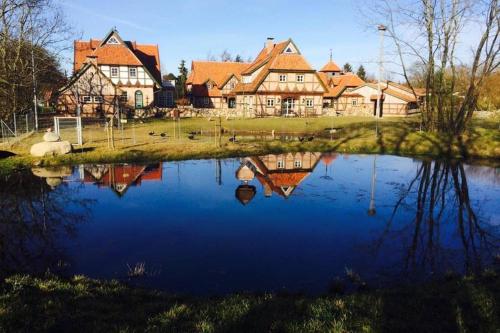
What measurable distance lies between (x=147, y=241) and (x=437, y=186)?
11683 mm

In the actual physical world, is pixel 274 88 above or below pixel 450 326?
above

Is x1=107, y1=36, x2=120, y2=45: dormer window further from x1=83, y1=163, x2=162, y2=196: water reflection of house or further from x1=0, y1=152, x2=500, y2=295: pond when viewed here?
x1=0, y1=152, x2=500, y2=295: pond

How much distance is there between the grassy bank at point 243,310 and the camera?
5105 millimetres

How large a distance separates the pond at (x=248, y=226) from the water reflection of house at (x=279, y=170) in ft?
0.42

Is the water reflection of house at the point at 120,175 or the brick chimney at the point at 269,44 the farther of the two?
the brick chimney at the point at 269,44

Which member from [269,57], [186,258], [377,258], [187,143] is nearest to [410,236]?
[377,258]

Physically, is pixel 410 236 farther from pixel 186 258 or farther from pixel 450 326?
pixel 186 258

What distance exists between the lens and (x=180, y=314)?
549 centimetres

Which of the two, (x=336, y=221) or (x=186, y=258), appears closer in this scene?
(x=186, y=258)

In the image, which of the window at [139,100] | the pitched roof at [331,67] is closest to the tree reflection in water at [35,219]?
the window at [139,100]

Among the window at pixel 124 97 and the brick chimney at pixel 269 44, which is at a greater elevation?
the brick chimney at pixel 269 44

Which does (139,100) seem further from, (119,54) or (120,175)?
(120,175)

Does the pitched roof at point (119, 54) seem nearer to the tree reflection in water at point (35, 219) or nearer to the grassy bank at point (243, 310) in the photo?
the tree reflection in water at point (35, 219)

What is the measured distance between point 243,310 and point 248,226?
4953mm
